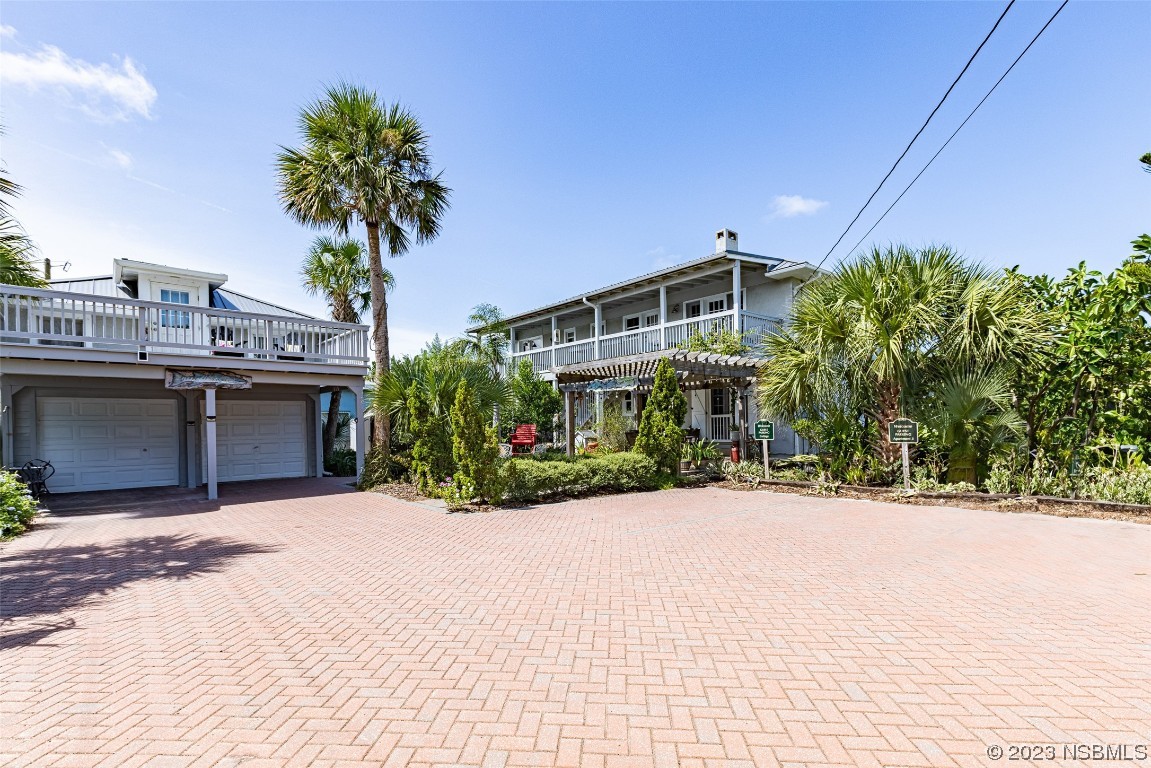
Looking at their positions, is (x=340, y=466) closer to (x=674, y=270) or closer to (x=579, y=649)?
(x=674, y=270)

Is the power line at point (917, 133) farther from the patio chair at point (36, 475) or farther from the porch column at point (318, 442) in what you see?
the patio chair at point (36, 475)

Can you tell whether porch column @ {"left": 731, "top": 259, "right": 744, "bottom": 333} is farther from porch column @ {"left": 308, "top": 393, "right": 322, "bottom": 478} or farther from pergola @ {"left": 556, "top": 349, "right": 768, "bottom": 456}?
porch column @ {"left": 308, "top": 393, "right": 322, "bottom": 478}

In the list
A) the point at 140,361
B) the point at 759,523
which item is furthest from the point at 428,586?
the point at 140,361

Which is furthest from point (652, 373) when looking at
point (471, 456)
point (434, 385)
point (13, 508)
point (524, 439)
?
point (13, 508)

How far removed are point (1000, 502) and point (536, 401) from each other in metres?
15.9

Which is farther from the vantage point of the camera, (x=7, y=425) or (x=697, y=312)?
(x=697, y=312)

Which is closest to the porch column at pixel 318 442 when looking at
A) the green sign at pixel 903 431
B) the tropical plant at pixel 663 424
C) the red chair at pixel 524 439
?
the red chair at pixel 524 439

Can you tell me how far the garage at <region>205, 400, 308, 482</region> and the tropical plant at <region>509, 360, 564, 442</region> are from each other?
7907mm

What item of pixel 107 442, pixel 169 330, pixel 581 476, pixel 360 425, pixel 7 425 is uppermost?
pixel 169 330

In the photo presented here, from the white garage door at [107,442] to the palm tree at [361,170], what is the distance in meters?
5.57

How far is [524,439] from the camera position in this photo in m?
20.0

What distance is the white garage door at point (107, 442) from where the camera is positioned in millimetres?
12617

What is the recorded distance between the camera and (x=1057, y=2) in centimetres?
715

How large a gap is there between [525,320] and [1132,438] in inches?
828
